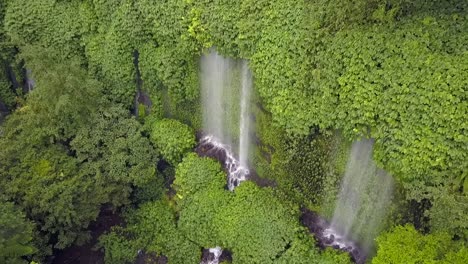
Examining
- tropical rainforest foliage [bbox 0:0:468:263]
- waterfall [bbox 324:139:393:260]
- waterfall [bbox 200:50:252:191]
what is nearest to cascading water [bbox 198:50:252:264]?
waterfall [bbox 200:50:252:191]

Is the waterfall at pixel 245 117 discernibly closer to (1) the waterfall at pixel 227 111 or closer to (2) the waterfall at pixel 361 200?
(1) the waterfall at pixel 227 111

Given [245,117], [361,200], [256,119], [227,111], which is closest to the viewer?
[361,200]

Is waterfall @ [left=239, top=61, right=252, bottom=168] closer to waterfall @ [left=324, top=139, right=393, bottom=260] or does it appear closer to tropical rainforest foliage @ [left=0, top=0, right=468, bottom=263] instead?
tropical rainforest foliage @ [left=0, top=0, right=468, bottom=263]

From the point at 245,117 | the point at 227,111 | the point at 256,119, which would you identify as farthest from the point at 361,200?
the point at 227,111

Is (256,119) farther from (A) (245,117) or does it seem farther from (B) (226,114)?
(B) (226,114)

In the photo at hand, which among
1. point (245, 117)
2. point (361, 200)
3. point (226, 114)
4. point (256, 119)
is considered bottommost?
point (361, 200)

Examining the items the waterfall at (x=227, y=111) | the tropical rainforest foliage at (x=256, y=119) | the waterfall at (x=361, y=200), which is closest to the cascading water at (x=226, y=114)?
the waterfall at (x=227, y=111)
